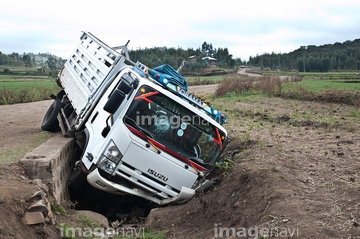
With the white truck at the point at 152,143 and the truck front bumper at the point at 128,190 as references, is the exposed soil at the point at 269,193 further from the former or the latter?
the white truck at the point at 152,143

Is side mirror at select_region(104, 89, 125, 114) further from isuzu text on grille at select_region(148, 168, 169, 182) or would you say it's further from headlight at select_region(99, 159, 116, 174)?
isuzu text on grille at select_region(148, 168, 169, 182)

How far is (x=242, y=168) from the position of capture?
7.43 m

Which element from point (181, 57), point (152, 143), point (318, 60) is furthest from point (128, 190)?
point (318, 60)

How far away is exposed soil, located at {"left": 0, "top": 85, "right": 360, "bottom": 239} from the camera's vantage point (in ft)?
15.5

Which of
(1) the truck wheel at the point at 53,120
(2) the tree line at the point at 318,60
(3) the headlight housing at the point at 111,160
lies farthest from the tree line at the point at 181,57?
(3) the headlight housing at the point at 111,160

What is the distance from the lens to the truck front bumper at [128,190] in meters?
6.73

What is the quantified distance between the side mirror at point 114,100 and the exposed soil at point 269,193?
166cm

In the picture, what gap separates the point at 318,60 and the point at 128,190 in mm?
81117

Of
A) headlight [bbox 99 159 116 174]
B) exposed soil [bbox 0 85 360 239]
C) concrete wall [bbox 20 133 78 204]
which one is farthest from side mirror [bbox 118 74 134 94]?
exposed soil [bbox 0 85 360 239]

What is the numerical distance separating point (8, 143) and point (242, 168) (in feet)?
16.6

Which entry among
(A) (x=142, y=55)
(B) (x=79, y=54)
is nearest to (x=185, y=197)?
(B) (x=79, y=54)

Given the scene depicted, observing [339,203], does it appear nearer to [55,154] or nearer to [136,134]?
[136,134]

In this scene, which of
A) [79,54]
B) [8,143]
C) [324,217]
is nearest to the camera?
[324,217]

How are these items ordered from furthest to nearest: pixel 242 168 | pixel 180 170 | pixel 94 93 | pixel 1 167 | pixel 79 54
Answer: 1. pixel 79 54
2. pixel 94 93
3. pixel 242 168
4. pixel 180 170
5. pixel 1 167
